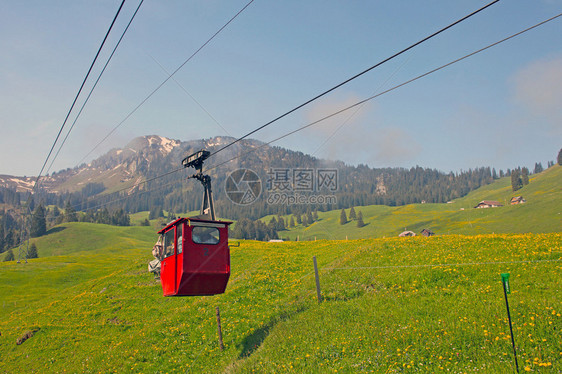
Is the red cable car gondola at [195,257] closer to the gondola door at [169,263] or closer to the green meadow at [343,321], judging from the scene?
the gondola door at [169,263]

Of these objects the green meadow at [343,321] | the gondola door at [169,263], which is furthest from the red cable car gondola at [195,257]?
the green meadow at [343,321]

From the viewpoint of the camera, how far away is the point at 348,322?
53.0ft

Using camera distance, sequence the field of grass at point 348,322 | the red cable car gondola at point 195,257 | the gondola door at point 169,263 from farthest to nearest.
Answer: the gondola door at point 169,263 < the red cable car gondola at point 195,257 < the field of grass at point 348,322

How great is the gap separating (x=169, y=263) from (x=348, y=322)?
10.2 meters

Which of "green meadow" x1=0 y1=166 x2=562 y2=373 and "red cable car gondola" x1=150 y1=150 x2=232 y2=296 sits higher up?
"red cable car gondola" x1=150 y1=150 x2=232 y2=296

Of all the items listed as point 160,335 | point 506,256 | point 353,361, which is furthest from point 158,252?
point 506,256

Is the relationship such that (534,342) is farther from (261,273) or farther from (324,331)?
(261,273)

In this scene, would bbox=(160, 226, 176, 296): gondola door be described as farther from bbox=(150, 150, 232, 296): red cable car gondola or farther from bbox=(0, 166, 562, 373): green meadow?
bbox=(0, 166, 562, 373): green meadow

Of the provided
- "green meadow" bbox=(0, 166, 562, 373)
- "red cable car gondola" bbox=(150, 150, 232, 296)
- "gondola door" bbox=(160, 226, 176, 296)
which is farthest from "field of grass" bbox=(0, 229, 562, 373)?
"gondola door" bbox=(160, 226, 176, 296)

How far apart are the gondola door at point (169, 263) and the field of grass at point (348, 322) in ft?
15.0

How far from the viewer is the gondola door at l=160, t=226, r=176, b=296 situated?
1861 cm

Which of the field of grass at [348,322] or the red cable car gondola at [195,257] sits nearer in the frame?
the field of grass at [348,322]

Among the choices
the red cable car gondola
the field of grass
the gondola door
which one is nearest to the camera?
the field of grass

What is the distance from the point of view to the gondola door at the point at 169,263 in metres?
18.6
